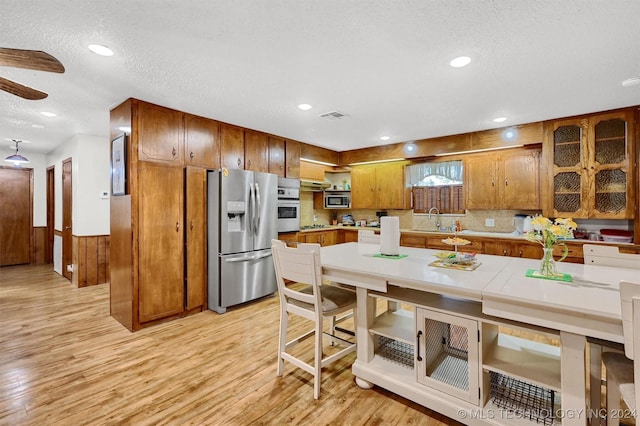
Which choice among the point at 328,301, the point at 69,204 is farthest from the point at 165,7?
the point at 69,204

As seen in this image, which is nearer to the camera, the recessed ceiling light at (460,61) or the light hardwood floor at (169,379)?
the light hardwood floor at (169,379)

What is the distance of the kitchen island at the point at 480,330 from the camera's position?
4.75ft

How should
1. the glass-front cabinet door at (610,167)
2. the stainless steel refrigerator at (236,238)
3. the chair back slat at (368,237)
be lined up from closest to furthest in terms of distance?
the chair back slat at (368,237) → the glass-front cabinet door at (610,167) → the stainless steel refrigerator at (236,238)

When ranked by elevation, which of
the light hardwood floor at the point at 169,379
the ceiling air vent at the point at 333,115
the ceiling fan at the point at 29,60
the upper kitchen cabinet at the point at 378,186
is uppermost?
the ceiling air vent at the point at 333,115

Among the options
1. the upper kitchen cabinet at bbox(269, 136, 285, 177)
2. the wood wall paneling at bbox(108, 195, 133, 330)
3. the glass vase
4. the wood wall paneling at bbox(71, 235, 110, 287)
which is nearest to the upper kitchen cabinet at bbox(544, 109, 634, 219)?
the glass vase

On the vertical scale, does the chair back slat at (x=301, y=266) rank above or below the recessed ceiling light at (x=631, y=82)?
below

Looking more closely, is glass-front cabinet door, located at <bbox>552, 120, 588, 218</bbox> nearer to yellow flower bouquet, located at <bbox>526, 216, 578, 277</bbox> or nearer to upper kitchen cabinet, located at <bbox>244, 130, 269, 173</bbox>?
yellow flower bouquet, located at <bbox>526, 216, 578, 277</bbox>

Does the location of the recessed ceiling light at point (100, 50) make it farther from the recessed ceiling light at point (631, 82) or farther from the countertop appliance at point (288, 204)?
the recessed ceiling light at point (631, 82)

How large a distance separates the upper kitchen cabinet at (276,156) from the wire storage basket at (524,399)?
383cm

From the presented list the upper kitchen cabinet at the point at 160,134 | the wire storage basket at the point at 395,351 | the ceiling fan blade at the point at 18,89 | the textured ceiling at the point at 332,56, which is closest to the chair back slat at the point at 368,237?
the wire storage basket at the point at 395,351

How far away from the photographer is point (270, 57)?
7.48ft

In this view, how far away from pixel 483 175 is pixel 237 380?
4.38 m

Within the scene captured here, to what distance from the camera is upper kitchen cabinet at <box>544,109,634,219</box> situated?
354 cm

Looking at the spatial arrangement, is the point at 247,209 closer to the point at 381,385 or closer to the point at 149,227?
the point at 149,227
